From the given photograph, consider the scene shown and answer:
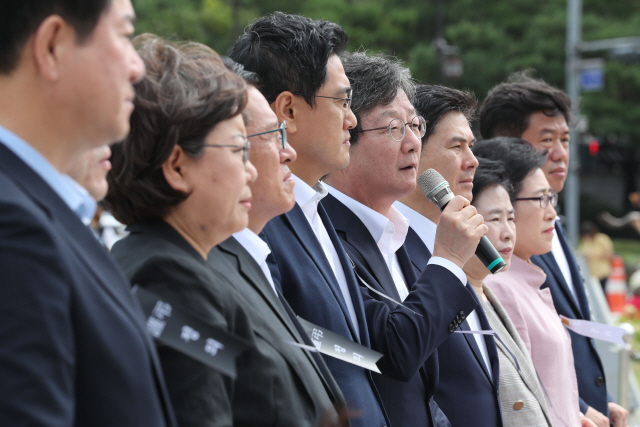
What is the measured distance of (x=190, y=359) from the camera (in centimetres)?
157

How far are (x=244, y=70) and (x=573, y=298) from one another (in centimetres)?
248

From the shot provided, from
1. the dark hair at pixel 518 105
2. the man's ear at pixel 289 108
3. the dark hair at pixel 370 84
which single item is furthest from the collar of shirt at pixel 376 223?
the dark hair at pixel 518 105

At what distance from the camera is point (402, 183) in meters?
3.06

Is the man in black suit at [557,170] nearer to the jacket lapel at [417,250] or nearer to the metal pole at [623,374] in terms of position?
the metal pole at [623,374]

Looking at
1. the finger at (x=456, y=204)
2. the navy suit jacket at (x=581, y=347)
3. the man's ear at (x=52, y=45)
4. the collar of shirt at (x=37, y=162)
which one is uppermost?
the man's ear at (x=52, y=45)

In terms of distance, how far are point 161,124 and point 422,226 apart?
6.08 feet

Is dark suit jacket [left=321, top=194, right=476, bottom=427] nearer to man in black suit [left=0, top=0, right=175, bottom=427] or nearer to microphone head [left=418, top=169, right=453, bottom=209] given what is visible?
microphone head [left=418, top=169, right=453, bottom=209]

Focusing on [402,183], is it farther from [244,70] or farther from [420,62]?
[420,62]

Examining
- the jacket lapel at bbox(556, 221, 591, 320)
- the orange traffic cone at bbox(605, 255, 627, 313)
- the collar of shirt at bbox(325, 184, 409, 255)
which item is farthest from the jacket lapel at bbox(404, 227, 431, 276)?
the orange traffic cone at bbox(605, 255, 627, 313)

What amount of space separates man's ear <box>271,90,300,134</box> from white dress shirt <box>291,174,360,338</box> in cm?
21

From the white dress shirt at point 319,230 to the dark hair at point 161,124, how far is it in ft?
2.50

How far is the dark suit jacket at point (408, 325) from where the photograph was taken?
2588 mm

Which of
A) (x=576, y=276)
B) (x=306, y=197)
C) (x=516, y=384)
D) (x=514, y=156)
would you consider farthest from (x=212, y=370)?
(x=576, y=276)

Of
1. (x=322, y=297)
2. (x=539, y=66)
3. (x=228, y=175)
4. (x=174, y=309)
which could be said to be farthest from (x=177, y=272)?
(x=539, y=66)
